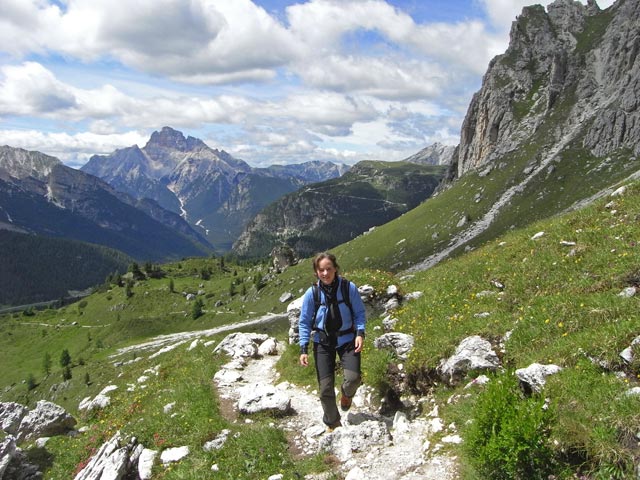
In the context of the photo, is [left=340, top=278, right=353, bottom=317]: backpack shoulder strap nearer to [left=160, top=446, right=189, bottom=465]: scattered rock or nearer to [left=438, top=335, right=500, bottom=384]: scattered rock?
[left=438, top=335, right=500, bottom=384]: scattered rock

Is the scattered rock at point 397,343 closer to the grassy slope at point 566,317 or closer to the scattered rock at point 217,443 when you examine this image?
the grassy slope at point 566,317

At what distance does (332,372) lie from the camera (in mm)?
12203

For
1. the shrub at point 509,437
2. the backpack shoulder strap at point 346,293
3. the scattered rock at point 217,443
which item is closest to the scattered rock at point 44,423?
the scattered rock at point 217,443

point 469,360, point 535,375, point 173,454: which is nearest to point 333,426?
point 469,360

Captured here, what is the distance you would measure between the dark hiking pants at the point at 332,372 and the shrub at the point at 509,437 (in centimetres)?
425

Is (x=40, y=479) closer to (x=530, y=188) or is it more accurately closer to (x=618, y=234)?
(x=618, y=234)

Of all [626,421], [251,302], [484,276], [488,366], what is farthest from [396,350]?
[251,302]

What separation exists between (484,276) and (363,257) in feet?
533

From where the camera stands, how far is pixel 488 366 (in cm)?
1173

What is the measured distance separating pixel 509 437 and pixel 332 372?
560 cm

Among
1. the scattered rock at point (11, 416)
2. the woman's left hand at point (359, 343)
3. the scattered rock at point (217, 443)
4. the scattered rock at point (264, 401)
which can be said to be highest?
the woman's left hand at point (359, 343)

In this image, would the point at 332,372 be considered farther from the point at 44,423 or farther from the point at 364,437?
the point at 44,423

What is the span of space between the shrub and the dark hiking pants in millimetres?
4251

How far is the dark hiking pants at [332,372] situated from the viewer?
12.0 m
